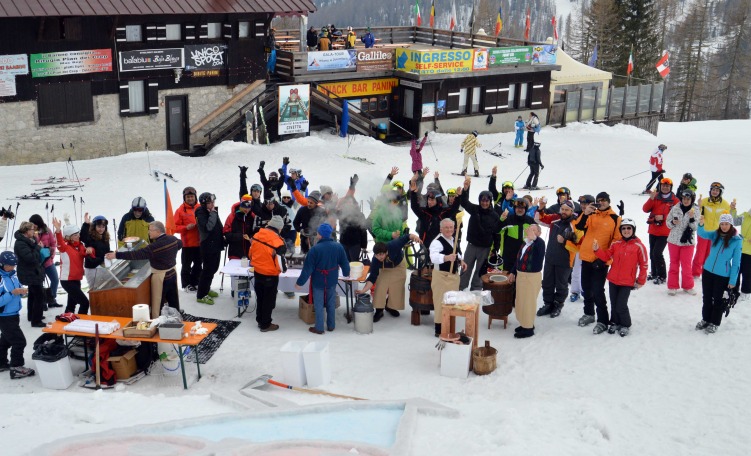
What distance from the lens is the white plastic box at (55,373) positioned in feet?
31.4

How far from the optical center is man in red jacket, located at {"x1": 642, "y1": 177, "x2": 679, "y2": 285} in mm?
13172

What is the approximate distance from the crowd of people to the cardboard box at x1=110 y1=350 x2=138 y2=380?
116 centimetres

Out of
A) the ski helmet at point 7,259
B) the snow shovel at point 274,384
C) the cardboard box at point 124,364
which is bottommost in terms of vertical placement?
the snow shovel at point 274,384

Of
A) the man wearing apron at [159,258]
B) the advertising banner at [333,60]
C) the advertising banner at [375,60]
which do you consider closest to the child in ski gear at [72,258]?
the man wearing apron at [159,258]

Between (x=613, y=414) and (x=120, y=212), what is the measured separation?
41.4 ft

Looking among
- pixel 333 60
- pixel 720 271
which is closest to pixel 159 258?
pixel 720 271

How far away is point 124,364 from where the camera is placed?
9.86 meters

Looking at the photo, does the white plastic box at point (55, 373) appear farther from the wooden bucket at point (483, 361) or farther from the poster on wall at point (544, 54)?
the poster on wall at point (544, 54)

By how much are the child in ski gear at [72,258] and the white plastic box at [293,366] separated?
3240mm

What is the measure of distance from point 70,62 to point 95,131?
212cm

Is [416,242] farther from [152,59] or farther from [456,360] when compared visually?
[152,59]

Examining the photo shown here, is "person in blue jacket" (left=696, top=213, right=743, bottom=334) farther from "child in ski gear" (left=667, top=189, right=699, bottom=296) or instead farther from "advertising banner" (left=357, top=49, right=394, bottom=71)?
"advertising banner" (left=357, top=49, right=394, bottom=71)

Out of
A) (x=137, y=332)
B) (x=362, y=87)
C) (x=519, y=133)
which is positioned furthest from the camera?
(x=362, y=87)

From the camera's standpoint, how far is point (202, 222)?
40.3 ft
